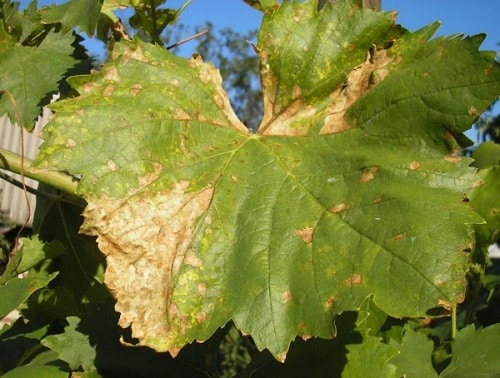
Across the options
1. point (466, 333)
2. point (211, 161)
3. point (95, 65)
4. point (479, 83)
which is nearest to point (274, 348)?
point (211, 161)

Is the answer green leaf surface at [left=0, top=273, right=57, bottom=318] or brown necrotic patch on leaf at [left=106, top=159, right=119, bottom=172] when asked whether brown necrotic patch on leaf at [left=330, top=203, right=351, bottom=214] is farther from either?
green leaf surface at [left=0, top=273, right=57, bottom=318]

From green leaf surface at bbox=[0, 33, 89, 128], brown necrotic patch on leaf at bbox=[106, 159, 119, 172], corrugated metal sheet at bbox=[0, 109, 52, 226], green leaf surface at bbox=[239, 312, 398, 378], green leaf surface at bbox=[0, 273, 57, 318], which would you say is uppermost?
corrugated metal sheet at bbox=[0, 109, 52, 226]

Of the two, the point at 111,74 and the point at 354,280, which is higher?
the point at 111,74

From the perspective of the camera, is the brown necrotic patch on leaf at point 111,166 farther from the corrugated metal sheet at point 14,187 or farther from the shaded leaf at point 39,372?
the corrugated metal sheet at point 14,187

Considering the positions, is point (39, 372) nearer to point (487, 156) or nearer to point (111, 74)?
point (111, 74)

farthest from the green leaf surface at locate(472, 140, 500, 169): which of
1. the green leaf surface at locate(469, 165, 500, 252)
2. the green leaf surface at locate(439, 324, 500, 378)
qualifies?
the green leaf surface at locate(439, 324, 500, 378)

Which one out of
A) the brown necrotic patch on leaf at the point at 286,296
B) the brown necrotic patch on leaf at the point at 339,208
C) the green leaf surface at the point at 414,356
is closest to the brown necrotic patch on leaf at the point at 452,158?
the brown necrotic patch on leaf at the point at 339,208

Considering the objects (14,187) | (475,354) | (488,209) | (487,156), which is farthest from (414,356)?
(14,187)

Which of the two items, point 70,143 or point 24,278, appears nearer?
point 70,143
